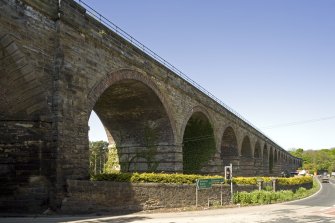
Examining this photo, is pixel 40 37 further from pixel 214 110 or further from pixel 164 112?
pixel 214 110

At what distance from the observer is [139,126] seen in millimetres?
24766

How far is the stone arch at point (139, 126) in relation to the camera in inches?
877

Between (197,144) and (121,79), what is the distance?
14183mm

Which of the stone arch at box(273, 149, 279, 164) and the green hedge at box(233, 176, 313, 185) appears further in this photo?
the stone arch at box(273, 149, 279, 164)

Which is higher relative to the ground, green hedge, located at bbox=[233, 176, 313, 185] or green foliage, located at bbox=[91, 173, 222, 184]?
green foliage, located at bbox=[91, 173, 222, 184]

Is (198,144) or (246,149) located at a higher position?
(198,144)

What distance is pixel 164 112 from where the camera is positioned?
23359mm

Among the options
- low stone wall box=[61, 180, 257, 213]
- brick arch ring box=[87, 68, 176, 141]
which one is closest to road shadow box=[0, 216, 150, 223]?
low stone wall box=[61, 180, 257, 213]

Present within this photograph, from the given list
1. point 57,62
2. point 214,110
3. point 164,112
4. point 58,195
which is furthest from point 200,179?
point 214,110

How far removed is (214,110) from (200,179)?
14139 millimetres

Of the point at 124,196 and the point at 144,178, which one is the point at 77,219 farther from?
the point at 144,178

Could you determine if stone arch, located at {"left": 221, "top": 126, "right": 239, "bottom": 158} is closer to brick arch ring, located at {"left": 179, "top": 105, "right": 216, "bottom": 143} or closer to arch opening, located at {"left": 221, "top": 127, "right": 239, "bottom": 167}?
arch opening, located at {"left": 221, "top": 127, "right": 239, "bottom": 167}

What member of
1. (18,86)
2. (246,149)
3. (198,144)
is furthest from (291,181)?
(18,86)

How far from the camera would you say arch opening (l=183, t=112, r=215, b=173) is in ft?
102
